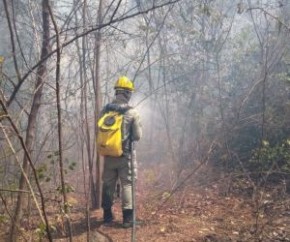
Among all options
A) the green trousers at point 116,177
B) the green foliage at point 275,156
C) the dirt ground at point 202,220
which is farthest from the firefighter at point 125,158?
the green foliage at point 275,156

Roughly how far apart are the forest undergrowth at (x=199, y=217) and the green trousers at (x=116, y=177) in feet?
1.08

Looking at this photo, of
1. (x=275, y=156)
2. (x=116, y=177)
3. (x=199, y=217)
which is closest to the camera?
(x=116, y=177)

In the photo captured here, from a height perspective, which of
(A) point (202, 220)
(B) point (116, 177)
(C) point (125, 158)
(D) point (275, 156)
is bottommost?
(A) point (202, 220)

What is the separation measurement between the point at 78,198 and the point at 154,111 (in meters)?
7.98

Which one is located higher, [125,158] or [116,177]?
[125,158]

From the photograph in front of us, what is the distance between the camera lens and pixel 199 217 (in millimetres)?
5645

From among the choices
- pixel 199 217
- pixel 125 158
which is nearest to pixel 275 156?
pixel 199 217

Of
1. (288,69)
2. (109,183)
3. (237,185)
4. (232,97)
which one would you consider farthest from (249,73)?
(109,183)

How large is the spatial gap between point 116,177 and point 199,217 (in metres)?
1.32

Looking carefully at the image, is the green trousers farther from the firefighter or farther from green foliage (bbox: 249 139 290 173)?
green foliage (bbox: 249 139 290 173)

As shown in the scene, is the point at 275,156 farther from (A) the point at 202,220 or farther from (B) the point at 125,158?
(B) the point at 125,158

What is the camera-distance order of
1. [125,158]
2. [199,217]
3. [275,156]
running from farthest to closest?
1. [275,156]
2. [199,217]
3. [125,158]

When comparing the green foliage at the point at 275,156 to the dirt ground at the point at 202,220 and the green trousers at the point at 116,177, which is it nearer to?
the dirt ground at the point at 202,220

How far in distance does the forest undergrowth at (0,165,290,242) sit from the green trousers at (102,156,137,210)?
328mm
